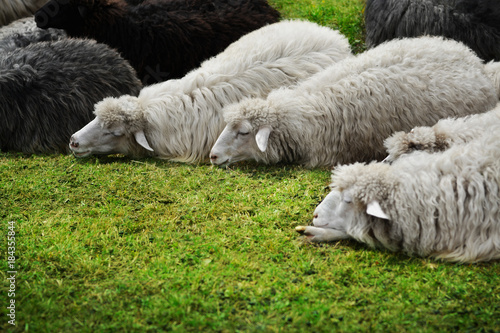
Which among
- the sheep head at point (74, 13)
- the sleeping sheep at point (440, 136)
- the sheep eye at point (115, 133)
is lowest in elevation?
the sheep eye at point (115, 133)

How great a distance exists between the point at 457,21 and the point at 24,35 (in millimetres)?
5468

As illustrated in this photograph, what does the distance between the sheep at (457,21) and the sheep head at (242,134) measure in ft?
8.32

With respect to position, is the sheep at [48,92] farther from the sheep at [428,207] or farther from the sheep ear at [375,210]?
the sheep ear at [375,210]

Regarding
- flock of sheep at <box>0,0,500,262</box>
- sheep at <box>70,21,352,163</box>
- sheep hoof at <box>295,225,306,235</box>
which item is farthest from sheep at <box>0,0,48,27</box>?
sheep hoof at <box>295,225,306,235</box>

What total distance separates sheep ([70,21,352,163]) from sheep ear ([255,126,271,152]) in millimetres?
787

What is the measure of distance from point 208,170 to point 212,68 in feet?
4.66

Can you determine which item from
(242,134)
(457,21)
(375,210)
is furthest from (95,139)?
(457,21)

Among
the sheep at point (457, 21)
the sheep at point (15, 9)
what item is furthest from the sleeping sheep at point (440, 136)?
the sheep at point (15, 9)

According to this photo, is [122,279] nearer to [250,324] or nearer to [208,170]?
[250,324]

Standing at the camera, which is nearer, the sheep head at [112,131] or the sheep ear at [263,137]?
the sheep ear at [263,137]

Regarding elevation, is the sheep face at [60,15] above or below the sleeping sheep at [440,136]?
above

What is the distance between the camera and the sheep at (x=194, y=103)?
583cm

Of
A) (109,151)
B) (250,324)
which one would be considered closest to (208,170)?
(109,151)

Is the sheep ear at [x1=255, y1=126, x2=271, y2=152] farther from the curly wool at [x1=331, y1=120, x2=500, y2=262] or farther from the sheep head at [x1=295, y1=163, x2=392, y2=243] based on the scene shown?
the curly wool at [x1=331, y1=120, x2=500, y2=262]
